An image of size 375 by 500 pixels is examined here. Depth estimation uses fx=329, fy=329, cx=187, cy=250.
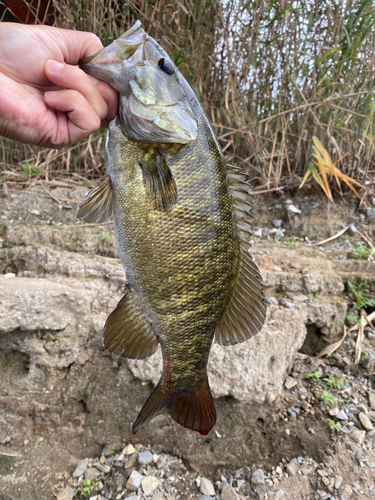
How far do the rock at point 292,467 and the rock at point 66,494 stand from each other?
1.33m

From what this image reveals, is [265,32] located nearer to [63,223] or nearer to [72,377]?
[63,223]

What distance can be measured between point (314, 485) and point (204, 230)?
177 cm

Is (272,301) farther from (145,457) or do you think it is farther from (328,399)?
(145,457)

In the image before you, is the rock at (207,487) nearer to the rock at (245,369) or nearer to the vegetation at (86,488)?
the rock at (245,369)

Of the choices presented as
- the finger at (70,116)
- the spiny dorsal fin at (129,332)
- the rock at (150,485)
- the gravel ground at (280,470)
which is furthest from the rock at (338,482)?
the finger at (70,116)

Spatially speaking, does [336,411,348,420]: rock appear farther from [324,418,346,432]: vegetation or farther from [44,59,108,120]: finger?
[44,59,108,120]: finger

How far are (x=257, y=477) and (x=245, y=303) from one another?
1.32 metres

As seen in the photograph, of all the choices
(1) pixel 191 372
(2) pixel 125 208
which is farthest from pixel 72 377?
(2) pixel 125 208

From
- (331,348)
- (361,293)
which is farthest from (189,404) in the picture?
(361,293)

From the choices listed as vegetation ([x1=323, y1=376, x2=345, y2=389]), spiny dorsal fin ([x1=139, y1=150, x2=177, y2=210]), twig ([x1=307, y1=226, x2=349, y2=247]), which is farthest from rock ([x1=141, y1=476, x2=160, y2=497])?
twig ([x1=307, y1=226, x2=349, y2=247])

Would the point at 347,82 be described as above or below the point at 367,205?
above

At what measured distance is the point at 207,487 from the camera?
2018 millimetres

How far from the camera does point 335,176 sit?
3.53 m

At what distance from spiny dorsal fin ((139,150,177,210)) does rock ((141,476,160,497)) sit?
1763 mm
